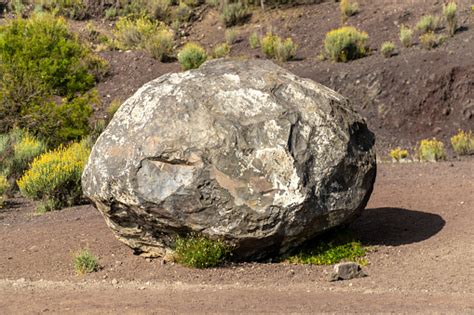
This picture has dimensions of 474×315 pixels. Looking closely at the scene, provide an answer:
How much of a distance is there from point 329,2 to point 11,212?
19.8 m

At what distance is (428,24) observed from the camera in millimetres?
25500

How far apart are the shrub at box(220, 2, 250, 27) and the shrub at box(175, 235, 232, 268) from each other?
22.4 meters

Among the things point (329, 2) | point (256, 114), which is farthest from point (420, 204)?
point (329, 2)

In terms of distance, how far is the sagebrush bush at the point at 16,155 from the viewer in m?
16.0

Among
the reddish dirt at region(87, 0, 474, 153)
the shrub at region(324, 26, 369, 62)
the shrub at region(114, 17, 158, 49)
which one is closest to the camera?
the reddish dirt at region(87, 0, 474, 153)

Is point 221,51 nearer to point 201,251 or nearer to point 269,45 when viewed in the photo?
point 269,45

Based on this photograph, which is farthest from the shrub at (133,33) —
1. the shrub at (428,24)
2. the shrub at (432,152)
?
the shrub at (432,152)

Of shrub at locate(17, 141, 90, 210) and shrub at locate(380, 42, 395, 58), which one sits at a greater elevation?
shrub at locate(380, 42, 395, 58)

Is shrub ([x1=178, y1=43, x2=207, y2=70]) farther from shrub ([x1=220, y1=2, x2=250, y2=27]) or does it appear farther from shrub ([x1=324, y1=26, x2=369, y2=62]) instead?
shrub ([x1=220, y1=2, x2=250, y2=27])

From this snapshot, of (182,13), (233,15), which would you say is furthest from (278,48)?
(182,13)

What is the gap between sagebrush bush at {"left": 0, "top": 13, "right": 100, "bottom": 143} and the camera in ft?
61.7

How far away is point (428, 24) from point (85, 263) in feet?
61.0

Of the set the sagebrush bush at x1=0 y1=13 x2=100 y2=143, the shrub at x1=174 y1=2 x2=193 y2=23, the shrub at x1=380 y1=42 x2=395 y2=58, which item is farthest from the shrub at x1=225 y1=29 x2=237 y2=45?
the sagebrush bush at x1=0 y1=13 x2=100 y2=143

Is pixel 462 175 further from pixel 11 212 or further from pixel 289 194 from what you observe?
pixel 11 212
